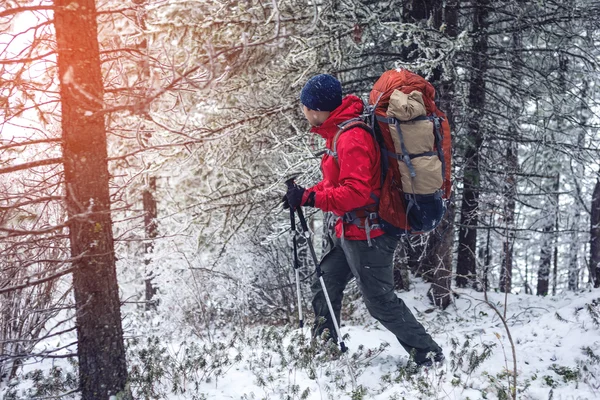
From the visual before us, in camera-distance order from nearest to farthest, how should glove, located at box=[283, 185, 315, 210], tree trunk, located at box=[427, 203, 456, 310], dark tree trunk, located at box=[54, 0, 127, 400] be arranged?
dark tree trunk, located at box=[54, 0, 127, 400], glove, located at box=[283, 185, 315, 210], tree trunk, located at box=[427, 203, 456, 310]

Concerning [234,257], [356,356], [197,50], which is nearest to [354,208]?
[356,356]

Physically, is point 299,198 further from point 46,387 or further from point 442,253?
point 442,253

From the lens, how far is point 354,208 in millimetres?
4105

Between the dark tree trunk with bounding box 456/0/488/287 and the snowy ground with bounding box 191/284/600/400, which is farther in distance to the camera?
the dark tree trunk with bounding box 456/0/488/287

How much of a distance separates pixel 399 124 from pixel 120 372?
3.17 metres

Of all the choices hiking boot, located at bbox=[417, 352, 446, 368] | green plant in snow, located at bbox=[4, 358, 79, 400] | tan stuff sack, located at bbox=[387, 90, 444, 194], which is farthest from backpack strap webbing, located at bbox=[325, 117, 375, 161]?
green plant in snow, located at bbox=[4, 358, 79, 400]

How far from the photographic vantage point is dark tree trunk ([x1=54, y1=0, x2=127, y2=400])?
3639 mm

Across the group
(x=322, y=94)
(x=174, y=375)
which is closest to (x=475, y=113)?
(x=322, y=94)

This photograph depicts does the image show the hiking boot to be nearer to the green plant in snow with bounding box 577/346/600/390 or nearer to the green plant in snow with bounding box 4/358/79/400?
the green plant in snow with bounding box 577/346/600/390

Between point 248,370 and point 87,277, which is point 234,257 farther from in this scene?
point 87,277

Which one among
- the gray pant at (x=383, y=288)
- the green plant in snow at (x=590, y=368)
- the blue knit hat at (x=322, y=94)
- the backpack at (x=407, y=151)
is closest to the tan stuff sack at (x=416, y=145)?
the backpack at (x=407, y=151)

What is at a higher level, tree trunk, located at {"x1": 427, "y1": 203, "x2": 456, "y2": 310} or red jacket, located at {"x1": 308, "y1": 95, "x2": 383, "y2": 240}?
red jacket, located at {"x1": 308, "y1": 95, "x2": 383, "y2": 240}

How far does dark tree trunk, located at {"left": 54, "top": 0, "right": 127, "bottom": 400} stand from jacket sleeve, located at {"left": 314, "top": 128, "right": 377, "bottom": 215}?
180cm

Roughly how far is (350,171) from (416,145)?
0.61 meters
